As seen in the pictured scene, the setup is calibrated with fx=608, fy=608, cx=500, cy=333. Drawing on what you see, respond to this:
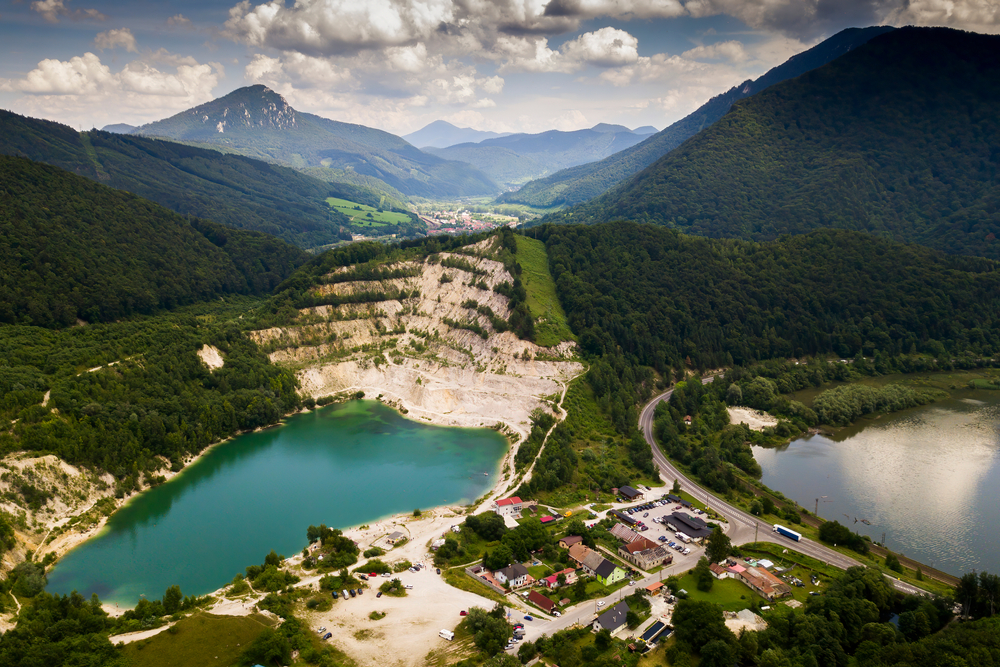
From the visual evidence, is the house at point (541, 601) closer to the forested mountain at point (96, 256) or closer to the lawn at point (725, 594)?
the lawn at point (725, 594)

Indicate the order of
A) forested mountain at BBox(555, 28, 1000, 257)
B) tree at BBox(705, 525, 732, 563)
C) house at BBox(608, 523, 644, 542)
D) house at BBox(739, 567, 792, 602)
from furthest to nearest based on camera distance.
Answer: forested mountain at BBox(555, 28, 1000, 257), house at BBox(608, 523, 644, 542), tree at BBox(705, 525, 732, 563), house at BBox(739, 567, 792, 602)

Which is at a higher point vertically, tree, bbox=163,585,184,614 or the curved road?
tree, bbox=163,585,184,614

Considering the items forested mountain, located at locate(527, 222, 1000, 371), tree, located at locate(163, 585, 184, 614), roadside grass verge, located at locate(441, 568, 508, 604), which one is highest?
forested mountain, located at locate(527, 222, 1000, 371)

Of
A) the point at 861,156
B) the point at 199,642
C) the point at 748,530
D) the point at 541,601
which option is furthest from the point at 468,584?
the point at 861,156

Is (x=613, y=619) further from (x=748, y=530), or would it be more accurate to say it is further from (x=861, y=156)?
(x=861, y=156)

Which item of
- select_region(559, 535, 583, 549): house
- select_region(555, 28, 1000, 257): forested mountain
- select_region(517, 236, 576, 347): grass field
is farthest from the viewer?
select_region(555, 28, 1000, 257): forested mountain

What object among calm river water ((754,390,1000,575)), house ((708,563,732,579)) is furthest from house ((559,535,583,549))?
calm river water ((754,390,1000,575))

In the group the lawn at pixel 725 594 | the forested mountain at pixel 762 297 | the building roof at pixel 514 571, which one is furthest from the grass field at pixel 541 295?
the lawn at pixel 725 594

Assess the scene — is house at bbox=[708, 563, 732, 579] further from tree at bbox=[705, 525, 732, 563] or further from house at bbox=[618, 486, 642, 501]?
house at bbox=[618, 486, 642, 501]
